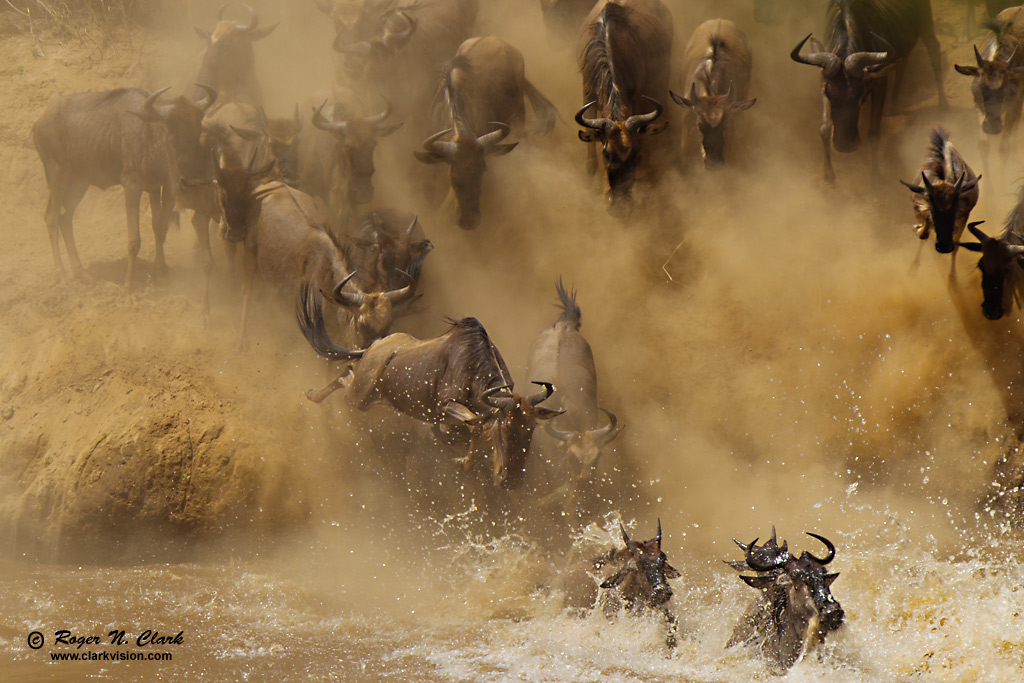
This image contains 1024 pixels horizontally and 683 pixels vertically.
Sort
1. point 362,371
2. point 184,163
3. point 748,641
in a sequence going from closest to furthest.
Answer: point 748,641 → point 362,371 → point 184,163

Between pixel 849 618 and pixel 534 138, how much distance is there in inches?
234

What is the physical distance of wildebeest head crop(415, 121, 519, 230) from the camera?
934 centimetres

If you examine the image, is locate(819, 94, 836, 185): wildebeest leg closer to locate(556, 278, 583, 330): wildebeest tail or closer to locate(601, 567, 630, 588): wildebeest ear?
locate(556, 278, 583, 330): wildebeest tail

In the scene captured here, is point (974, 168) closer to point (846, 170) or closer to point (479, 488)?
point (846, 170)

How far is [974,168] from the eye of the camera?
29.1ft

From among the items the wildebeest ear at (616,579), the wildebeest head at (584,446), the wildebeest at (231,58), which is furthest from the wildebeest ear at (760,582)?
the wildebeest at (231,58)

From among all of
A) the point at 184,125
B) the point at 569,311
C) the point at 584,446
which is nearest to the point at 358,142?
the point at 184,125

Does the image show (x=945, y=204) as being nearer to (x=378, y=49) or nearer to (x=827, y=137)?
(x=827, y=137)

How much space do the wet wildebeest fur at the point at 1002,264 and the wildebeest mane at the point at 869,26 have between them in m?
1.98

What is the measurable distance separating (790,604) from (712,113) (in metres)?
4.85

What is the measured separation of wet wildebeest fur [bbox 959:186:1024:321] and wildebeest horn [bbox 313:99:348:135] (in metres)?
5.82

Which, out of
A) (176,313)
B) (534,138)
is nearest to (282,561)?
(176,313)

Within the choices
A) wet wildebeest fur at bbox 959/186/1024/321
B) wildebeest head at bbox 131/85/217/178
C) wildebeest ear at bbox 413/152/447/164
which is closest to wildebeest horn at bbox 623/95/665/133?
wildebeest ear at bbox 413/152/447/164

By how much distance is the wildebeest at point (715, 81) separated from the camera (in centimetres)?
902
